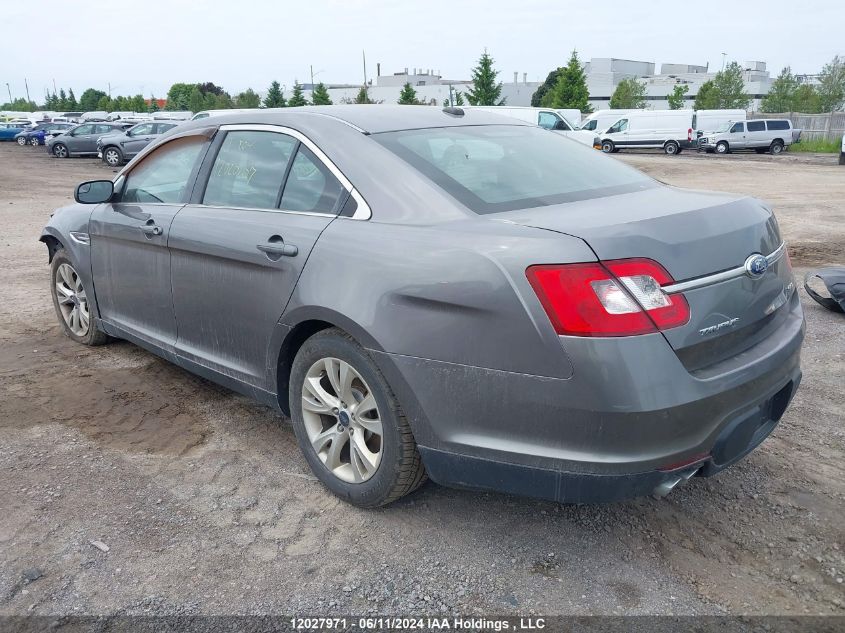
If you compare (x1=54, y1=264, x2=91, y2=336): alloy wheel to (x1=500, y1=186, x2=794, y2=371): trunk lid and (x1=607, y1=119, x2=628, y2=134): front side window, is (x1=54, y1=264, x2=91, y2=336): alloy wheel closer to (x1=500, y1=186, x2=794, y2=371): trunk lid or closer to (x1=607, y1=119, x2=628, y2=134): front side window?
(x1=500, y1=186, x2=794, y2=371): trunk lid

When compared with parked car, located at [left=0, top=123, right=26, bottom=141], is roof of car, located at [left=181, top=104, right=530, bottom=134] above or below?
above

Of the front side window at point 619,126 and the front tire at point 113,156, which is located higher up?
the front side window at point 619,126

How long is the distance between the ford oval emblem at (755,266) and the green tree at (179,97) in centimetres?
9864

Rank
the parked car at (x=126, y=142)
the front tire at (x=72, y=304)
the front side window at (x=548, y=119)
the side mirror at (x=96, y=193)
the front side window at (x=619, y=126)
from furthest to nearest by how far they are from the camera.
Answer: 1. the front side window at (x=619, y=126)
2. the front side window at (x=548, y=119)
3. the parked car at (x=126, y=142)
4. the front tire at (x=72, y=304)
5. the side mirror at (x=96, y=193)

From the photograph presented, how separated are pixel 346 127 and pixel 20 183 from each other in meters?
20.7

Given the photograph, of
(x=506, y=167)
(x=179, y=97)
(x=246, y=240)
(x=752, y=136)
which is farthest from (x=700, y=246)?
(x=179, y=97)

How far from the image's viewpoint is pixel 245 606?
2.56 metres

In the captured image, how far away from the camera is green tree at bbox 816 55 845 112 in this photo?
56250 mm

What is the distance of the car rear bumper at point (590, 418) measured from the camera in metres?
2.35

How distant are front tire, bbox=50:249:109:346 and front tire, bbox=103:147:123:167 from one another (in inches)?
886

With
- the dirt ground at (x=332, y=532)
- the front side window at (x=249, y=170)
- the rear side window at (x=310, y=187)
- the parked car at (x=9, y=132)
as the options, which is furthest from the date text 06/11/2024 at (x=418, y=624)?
the parked car at (x=9, y=132)

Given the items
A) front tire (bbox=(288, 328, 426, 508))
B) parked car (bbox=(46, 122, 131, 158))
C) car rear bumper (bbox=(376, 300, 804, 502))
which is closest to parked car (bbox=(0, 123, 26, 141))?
parked car (bbox=(46, 122, 131, 158))

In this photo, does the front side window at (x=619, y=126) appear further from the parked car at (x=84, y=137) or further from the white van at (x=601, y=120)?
the parked car at (x=84, y=137)

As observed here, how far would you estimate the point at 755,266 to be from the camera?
2.69 m
